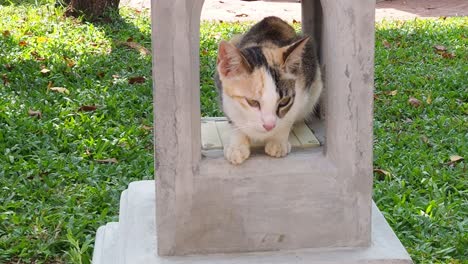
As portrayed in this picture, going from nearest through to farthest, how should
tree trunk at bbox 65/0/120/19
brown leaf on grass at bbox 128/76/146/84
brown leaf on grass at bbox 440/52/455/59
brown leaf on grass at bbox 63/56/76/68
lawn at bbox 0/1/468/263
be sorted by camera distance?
lawn at bbox 0/1/468/263 < brown leaf on grass at bbox 128/76/146/84 < brown leaf on grass at bbox 63/56/76/68 < brown leaf on grass at bbox 440/52/455/59 < tree trunk at bbox 65/0/120/19

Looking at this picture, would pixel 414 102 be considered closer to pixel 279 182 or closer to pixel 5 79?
pixel 279 182

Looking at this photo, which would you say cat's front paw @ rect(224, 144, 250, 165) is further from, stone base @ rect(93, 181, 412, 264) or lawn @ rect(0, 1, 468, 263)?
lawn @ rect(0, 1, 468, 263)

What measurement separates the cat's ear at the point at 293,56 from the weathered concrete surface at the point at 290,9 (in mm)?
6181

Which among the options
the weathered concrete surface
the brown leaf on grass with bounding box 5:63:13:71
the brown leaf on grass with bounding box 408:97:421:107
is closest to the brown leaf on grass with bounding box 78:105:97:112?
the brown leaf on grass with bounding box 5:63:13:71

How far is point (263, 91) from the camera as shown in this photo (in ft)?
8.98

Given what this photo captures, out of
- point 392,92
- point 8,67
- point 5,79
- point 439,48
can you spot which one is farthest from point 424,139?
point 8,67

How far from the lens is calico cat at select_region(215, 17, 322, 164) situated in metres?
2.74

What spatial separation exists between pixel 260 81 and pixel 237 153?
0.33 meters

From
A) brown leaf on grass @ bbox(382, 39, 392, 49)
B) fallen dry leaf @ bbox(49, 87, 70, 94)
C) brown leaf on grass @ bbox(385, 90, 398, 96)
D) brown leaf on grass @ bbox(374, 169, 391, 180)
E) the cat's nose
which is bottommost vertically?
brown leaf on grass @ bbox(374, 169, 391, 180)

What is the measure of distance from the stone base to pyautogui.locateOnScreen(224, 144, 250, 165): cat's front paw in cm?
41

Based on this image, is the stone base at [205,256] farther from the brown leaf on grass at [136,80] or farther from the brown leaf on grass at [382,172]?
the brown leaf on grass at [136,80]

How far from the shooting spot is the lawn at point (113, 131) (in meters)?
3.67

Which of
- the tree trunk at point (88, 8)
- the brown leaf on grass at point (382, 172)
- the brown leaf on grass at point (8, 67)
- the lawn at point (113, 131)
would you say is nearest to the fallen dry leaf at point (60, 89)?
the lawn at point (113, 131)

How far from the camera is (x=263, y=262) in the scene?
2.90m
